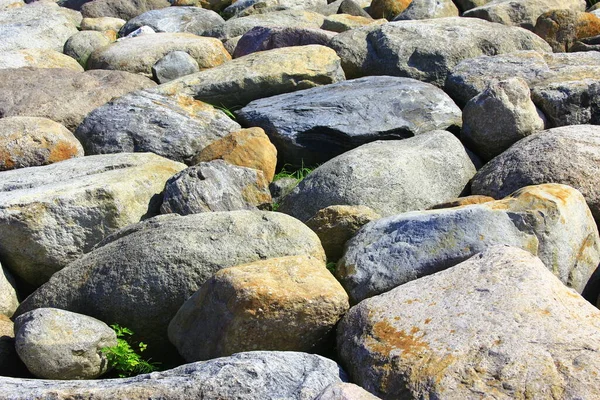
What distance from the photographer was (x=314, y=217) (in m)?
5.32

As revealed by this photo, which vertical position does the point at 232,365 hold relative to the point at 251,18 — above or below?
above

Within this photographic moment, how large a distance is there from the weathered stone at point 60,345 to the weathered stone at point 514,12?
289 inches

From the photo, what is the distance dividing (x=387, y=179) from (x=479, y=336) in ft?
7.74

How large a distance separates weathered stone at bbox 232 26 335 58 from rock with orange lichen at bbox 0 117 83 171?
10.3 ft

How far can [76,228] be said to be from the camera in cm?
547

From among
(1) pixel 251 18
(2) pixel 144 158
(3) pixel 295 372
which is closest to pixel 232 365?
(3) pixel 295 372

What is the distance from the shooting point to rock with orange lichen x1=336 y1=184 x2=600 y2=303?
15.0 feet

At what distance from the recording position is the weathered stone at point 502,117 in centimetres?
637

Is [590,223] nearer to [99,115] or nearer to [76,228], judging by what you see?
[76,228]

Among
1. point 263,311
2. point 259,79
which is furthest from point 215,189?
point 259,79

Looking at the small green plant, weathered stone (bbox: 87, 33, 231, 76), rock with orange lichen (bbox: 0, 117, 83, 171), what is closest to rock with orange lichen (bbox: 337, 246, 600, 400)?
the small green plant

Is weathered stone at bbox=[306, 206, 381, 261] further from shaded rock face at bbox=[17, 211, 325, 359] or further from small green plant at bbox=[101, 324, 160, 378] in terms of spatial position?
small green plant at bbox=[101, 324, 160, 378]

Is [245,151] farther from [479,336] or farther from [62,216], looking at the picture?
[479,336]

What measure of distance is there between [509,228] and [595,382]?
1460 millimetres
